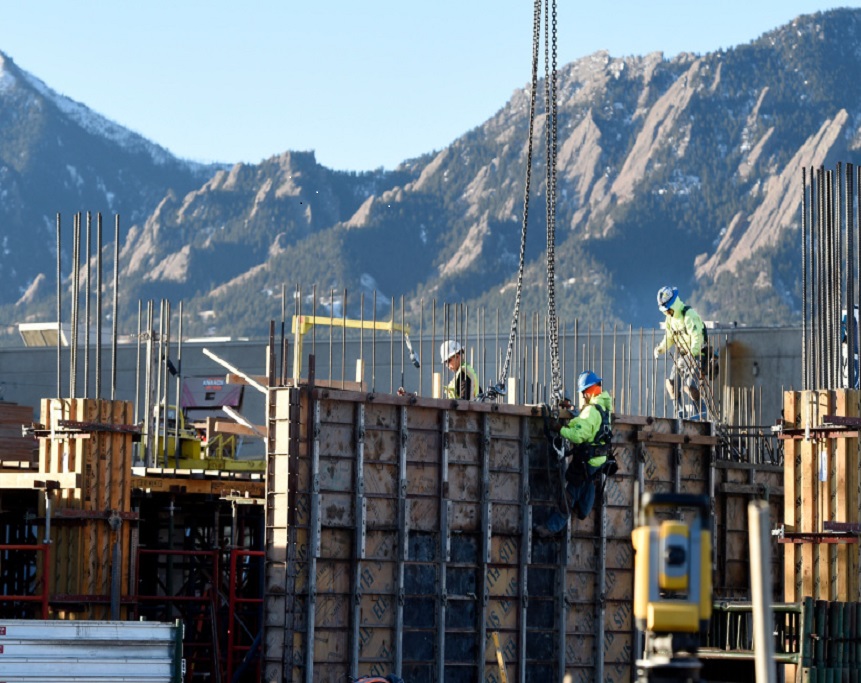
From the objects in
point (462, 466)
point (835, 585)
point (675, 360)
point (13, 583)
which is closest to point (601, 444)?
point (462, 466)

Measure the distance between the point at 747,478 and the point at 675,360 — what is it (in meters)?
2.86

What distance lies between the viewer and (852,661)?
1964cm

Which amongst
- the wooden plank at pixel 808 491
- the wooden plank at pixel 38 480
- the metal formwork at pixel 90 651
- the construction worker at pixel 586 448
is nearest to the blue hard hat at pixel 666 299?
the wooden plank at pixel 808 491

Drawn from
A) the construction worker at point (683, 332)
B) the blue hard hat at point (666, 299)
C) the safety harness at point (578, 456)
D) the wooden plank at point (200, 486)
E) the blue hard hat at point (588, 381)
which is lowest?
the wooden plank at point (200, 486)

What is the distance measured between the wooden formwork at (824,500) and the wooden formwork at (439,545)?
5.91 ft

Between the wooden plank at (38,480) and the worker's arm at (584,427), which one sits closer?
the worker's arm at (584,427)

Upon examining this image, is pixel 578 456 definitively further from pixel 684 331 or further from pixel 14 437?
pixel 14 437

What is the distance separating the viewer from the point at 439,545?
20734mm

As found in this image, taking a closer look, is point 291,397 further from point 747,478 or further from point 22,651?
point 747,478

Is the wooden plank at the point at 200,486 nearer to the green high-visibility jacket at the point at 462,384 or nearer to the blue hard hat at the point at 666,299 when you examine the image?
the green high-visibility jacket at the point at 462,384

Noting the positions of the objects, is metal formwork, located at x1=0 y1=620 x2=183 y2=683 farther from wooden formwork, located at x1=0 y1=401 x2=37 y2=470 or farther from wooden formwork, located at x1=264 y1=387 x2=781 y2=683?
wooden formwork, located at x1=0 y1=401 x2=37 y2=470

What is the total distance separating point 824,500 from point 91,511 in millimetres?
8830

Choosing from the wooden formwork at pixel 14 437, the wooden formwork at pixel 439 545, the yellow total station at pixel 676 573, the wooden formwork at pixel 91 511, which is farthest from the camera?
the wooden formwork at pixel 14 437

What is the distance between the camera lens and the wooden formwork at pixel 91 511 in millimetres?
21219
